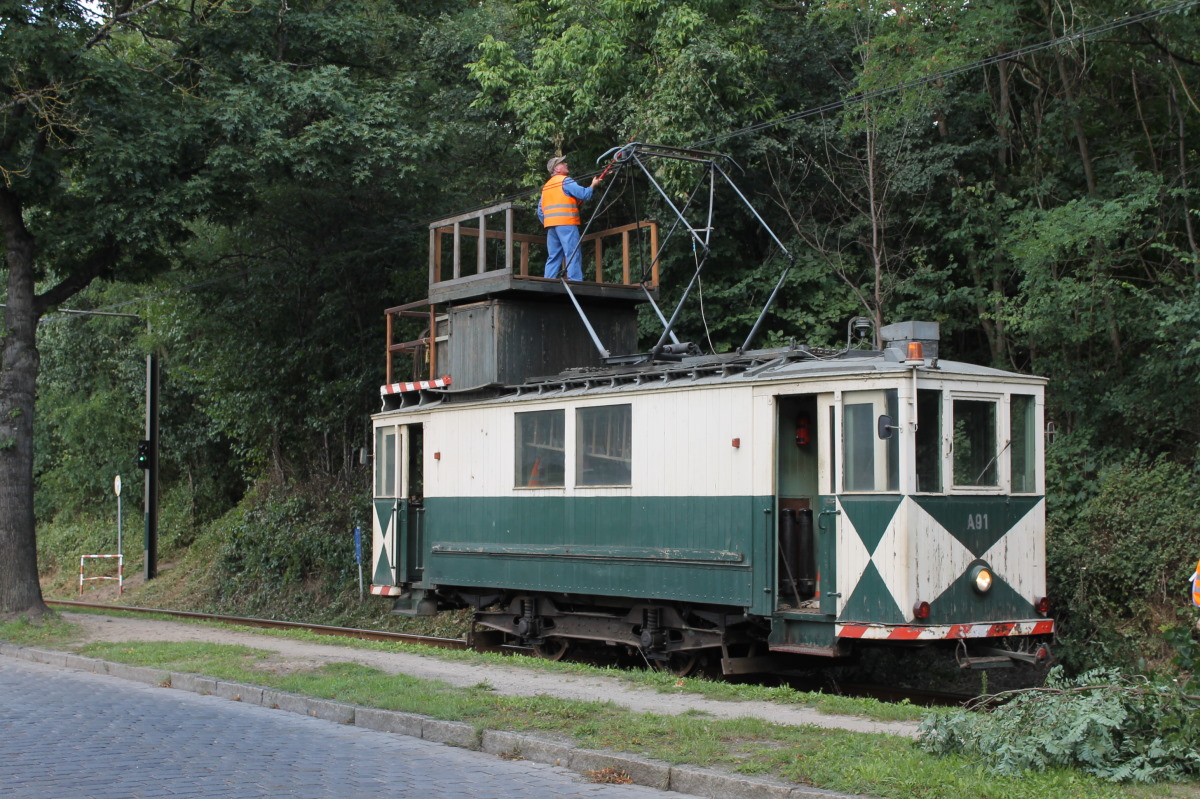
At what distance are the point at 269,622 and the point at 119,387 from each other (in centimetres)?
1695

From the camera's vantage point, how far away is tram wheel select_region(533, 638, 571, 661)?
1385 cm

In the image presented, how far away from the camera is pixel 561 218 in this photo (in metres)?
15.2

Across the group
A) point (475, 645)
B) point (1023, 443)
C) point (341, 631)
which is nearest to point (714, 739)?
point (1023, 443)

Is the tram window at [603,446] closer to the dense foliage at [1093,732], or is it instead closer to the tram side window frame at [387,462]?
the tram side window frame at [387,462]

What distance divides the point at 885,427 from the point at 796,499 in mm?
1316

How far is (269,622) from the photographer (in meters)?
19.2

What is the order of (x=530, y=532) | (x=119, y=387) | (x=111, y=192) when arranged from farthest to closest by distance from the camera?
(x=119, y=387)
(x=111, y=192)
(x=530, y=532)

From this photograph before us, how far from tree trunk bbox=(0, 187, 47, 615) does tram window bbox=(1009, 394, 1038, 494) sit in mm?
13567

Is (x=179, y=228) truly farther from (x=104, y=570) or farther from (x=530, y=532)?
(x=104, y=570)

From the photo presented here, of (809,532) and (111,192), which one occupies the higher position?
(111,192)

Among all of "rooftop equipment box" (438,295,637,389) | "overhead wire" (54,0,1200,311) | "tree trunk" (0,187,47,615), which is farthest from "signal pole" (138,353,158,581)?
"rooftop equipment box" (438,295,637,389)

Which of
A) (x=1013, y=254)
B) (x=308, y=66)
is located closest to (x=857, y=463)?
(x=1013, y=254)

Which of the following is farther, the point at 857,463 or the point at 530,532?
the point at 530,532

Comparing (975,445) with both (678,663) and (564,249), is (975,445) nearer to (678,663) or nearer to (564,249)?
(678,663)
